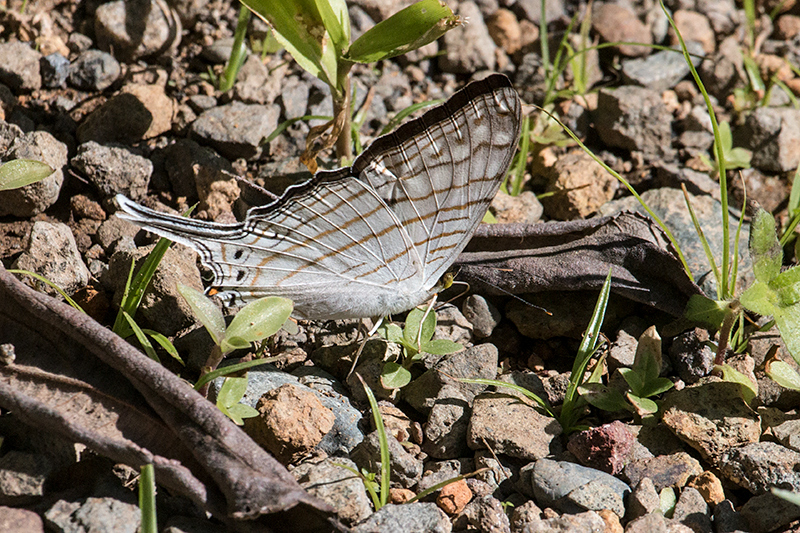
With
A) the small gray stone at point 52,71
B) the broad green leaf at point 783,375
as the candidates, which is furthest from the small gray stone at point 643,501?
the small gray stone at point 52,71

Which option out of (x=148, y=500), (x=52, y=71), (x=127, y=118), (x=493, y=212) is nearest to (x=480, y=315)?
(x=493, y=212)

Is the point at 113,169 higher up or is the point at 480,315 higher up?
the point at 113,169

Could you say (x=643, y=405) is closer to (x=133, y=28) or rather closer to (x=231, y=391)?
(x=231, y=391)

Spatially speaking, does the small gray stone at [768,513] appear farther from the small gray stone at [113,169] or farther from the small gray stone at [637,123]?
the small gray stone at [113,169]

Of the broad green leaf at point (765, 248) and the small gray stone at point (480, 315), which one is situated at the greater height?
the broad green leaf at point (765, 248)

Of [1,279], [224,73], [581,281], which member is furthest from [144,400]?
[224,73]
